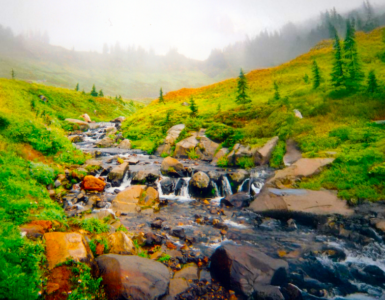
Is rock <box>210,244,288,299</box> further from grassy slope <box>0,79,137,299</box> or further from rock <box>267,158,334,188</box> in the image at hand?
rock <box>267,158,334,188</box>

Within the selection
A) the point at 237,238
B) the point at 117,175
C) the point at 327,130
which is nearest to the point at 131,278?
the point at 237,238

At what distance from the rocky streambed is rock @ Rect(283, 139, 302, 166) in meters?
2.61

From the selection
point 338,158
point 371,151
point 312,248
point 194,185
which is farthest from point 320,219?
point 194,185

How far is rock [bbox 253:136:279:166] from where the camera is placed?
17828 mm

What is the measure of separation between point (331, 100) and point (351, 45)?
10.5 metres

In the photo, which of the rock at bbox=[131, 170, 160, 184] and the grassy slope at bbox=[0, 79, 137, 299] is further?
the rock at bbox=[131, 170, 160, 184]

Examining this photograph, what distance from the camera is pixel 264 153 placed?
18047 millimetres

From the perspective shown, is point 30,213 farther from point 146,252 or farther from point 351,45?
point 351,45

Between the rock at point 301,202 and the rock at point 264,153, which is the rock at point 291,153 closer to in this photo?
the rock at point 264,153

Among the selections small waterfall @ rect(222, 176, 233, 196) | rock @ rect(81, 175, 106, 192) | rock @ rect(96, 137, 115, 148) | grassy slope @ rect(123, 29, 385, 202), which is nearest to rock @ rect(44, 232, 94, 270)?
rock @ rect(81, 175, 106, 192)

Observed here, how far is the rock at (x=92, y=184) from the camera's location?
13.7m

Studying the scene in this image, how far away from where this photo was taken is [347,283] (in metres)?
6.42

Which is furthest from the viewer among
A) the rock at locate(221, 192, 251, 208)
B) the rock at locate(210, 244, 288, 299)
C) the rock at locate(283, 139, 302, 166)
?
the rock at locate(283, 139, 302, 166)

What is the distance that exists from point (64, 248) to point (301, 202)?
10438 millimetres
